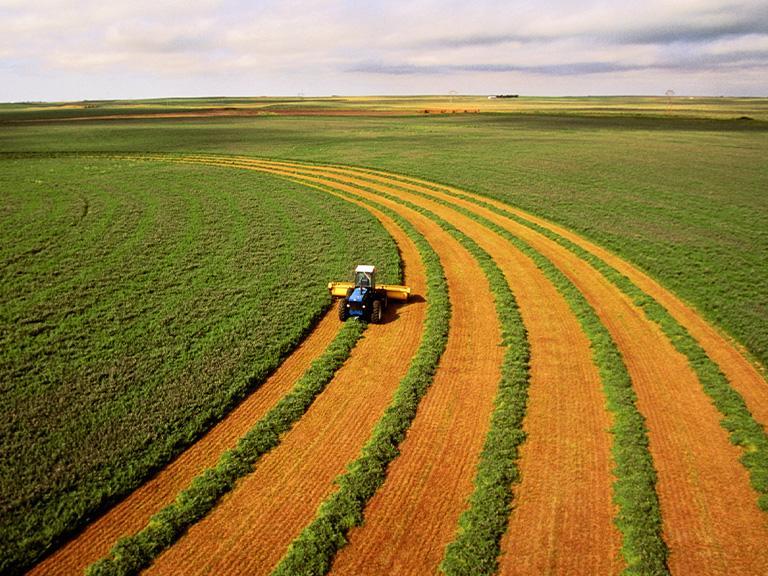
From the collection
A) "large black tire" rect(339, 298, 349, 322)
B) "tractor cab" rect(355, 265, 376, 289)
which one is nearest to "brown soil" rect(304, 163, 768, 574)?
"tractor cab" rect(355, 265, 376, 289)

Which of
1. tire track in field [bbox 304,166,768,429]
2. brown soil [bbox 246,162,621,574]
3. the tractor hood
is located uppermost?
the tractor hood

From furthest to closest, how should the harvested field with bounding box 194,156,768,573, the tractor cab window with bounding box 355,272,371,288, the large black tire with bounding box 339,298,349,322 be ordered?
the tractor cab window with bounding box 355,272,371,288, the large black tire with bounding box 339,298,349,322, the harvested field with bounding box 194,156,768,573

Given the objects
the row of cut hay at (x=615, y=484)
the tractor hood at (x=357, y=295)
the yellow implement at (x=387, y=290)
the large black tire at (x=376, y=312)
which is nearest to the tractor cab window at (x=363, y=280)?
the tractor hood at (x=357, y=295)

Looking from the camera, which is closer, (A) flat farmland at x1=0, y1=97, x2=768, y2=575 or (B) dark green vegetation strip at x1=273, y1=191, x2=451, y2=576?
(B) dark green vegetation strip at x1=273, y1=191, x2=451, y2=576

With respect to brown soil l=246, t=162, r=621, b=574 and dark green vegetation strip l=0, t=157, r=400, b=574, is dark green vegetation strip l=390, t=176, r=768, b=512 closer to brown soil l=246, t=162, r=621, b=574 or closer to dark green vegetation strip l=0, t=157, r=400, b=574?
brown soil l=246, t=162, r=621, b=574

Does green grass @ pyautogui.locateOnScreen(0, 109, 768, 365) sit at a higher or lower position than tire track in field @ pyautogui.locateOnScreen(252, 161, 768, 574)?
higher

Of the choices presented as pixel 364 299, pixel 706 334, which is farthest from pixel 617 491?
pixel 364 299

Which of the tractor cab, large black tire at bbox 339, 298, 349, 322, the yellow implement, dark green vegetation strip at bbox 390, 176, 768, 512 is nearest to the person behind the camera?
dark green vegetation strip at bbox 390, 176, 768, 512
